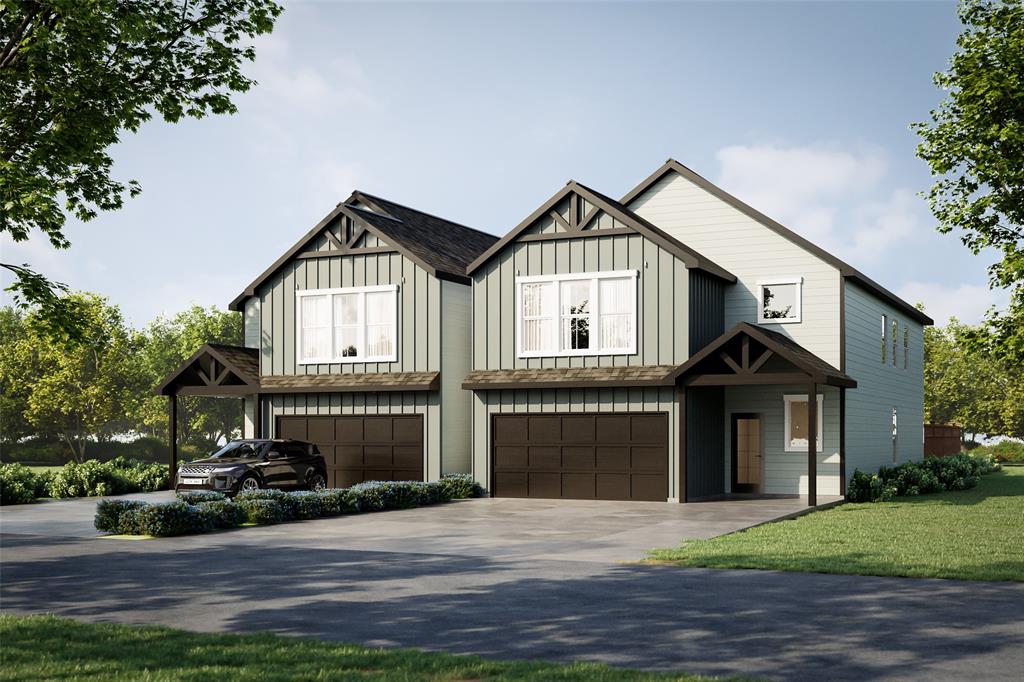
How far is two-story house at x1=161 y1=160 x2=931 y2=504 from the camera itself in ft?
91.7

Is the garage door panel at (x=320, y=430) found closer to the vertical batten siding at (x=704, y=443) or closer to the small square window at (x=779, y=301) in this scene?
the vertical batten siding at (x=704, y=443)

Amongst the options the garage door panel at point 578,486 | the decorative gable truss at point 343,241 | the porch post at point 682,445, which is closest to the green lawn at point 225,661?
the porch post at point 682,445

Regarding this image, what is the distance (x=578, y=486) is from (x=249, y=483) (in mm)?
8825

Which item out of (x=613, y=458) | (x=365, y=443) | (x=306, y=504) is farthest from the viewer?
(x=365, y=443)

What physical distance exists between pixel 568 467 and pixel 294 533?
10603 mm

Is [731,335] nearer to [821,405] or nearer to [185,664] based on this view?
[821,405]

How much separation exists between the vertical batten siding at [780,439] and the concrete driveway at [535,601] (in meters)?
11.0

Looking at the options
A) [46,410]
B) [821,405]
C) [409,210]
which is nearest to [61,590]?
[821,405]

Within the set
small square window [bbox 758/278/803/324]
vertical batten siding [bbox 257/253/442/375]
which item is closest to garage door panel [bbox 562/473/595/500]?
vertical batten siding [bbox 257/253/442/375]

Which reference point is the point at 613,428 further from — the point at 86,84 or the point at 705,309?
the point at 86,84

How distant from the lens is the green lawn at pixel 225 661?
335 inches

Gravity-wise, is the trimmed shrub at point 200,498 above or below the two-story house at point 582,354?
below

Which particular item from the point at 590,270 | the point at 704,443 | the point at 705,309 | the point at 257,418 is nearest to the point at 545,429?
the point at 704,443

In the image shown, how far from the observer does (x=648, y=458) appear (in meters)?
27.9
